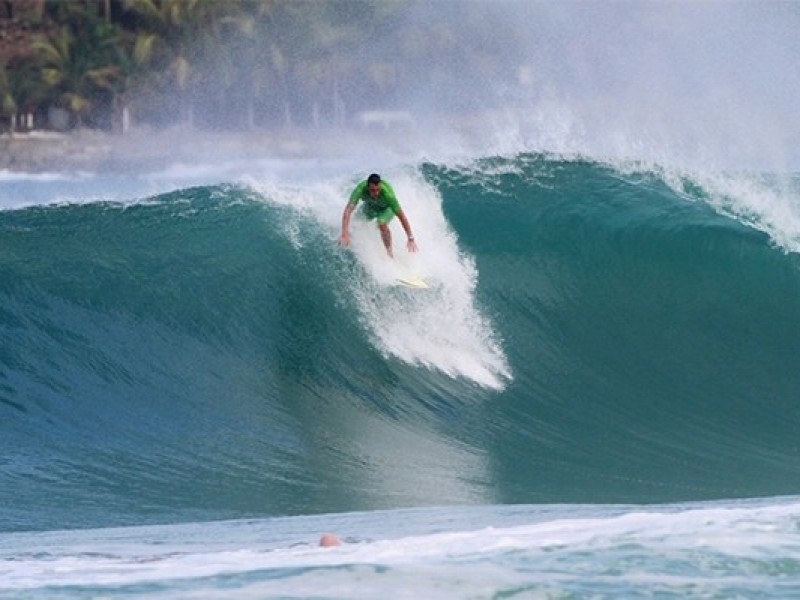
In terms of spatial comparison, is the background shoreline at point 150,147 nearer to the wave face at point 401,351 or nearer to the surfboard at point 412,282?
the wave face at point 401,351

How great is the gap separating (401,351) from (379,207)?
1.21 meters

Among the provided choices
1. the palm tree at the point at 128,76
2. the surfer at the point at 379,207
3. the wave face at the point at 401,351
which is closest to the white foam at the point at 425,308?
the wave face at the point at 401,351

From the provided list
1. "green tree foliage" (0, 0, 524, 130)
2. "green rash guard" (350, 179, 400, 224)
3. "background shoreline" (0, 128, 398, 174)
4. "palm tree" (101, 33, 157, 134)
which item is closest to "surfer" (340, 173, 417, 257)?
"green rash guard" (350, 179, 400, 224)

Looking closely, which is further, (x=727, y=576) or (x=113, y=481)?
(x=113, y=481)

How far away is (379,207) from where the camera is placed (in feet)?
46.5

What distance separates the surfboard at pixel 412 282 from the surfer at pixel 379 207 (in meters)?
0.26

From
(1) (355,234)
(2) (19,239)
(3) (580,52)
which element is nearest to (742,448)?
(1) (355,234)

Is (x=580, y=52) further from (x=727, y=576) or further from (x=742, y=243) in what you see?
(x=727, y=576)

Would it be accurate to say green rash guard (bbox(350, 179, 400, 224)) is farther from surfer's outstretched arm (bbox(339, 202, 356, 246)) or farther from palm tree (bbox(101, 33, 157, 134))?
palm tree (bbox(101, 33, 157, 134))

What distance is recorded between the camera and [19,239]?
16328 mm

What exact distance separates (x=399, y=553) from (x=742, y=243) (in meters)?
8.74

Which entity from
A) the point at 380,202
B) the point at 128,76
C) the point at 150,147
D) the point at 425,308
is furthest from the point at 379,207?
the point at 128,76

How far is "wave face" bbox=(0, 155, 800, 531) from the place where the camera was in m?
11.6

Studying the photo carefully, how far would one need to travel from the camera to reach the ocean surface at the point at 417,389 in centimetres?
851
